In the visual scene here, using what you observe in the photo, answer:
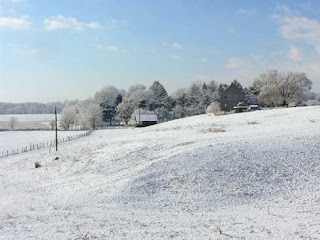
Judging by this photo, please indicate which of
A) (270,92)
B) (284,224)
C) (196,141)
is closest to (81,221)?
(284,224)

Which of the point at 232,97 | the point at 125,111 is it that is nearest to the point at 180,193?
the point at 232,97

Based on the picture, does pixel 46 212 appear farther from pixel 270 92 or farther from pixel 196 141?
pixel 270 92

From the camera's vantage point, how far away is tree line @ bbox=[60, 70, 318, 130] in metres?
84.4

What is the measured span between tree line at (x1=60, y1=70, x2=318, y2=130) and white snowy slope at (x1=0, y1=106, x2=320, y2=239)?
63.7 metres

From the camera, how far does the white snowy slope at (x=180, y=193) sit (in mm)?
11750

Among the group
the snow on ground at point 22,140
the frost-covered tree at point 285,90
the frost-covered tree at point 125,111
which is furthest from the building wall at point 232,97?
the frost-covered tree at point 125,111

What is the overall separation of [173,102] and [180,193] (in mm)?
108791

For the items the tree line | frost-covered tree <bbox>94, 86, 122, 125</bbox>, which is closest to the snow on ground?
the tree line

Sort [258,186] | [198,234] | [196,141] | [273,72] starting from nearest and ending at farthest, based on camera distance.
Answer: [198,234]
[258,186]
[196,141]
[273,72]

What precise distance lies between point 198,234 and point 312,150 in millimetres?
11947

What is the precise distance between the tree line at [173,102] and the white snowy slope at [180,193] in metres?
63.7

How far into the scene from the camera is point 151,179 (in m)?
17.9

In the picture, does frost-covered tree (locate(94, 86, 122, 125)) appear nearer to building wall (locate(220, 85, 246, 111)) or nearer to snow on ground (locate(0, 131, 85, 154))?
snow on ground (locate(0, 131, 85, 154))

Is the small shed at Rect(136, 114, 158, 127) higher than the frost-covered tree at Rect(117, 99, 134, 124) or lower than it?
lower
